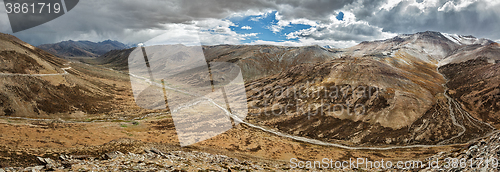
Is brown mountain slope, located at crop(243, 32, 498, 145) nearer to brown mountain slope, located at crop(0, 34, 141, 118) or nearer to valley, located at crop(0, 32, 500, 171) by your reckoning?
valley, located at crop(0, 32, 500, 171)

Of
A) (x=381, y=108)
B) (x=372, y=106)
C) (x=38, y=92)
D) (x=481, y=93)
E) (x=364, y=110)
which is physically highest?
(x=38, y=92)

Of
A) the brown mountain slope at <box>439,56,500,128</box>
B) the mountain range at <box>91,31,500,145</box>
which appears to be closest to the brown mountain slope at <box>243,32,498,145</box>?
the mountain range at <box>91,31,500,145</box>

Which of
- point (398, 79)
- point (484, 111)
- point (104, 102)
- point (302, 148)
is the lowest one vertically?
point (302, 148)

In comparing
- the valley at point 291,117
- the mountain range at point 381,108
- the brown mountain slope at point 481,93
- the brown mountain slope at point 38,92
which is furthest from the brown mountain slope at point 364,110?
the brown mountain slope at point 38,92

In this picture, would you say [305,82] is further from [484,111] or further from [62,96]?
[62,96]

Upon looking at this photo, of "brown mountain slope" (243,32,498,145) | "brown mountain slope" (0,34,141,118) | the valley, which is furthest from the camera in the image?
"brown mountain slope" (243,32,498,145)

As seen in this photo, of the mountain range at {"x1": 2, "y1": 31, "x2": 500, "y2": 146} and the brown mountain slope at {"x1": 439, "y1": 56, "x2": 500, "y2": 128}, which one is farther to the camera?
the brown mountain slope at {"x1": 439, "y1": 56, "x2": 500, "y2": 128}

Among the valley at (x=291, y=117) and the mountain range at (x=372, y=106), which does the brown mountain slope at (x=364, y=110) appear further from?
the valley at (x=291, y=117)

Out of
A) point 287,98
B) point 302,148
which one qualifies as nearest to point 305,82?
point 287,98

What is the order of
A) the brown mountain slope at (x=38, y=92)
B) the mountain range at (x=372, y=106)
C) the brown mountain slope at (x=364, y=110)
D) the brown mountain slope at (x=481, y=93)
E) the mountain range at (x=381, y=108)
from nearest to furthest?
the brown mountain slope at (x=38, y=92) → the mountain range at (x=372, y=106) → the brown mountain slope at (x=364, y=110) → the mountain range at (x=381, y=108) → the brown mountain slope at (x=481, y=93)

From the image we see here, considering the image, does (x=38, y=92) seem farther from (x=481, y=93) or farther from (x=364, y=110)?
(x=481, y=93)

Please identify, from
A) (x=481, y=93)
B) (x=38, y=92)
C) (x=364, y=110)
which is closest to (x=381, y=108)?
(x=364, y=110)
